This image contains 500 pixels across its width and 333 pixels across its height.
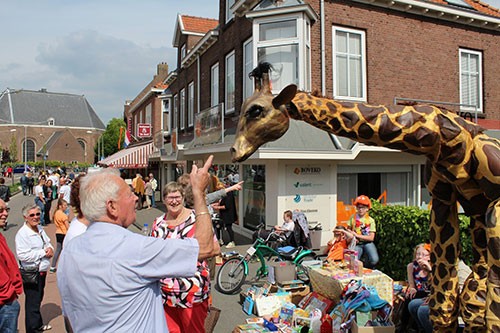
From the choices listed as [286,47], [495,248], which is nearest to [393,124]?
[495,248]

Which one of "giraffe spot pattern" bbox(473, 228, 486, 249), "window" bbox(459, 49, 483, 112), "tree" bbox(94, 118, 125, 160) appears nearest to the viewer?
"giraffe spot pattern" bbox(473, 228, 486, 249)

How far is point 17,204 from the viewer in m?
21.4

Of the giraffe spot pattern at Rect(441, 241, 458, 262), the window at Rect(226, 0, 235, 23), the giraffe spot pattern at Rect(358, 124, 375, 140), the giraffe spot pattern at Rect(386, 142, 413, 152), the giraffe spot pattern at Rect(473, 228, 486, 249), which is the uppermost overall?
the window at Rect(226, 0, 235, 23)

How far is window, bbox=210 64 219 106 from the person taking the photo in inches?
623

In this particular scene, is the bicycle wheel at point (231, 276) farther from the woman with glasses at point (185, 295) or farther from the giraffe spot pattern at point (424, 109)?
the giraffe spot pattern at point (424, 109)

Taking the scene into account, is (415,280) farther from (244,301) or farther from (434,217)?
(244,301)

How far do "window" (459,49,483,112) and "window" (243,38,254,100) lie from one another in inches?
278

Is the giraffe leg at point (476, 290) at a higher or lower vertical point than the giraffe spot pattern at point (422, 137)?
lower

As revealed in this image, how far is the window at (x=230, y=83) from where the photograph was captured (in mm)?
14086

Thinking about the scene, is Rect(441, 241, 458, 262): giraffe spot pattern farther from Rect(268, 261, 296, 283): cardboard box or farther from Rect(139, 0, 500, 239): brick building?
Rect(139, 0, 500, 239): brick building

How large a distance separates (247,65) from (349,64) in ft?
10.8

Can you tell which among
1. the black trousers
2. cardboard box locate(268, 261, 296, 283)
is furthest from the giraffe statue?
cardboard box locate(268, 261, 296, 283)

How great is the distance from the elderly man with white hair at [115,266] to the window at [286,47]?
9.27 metres

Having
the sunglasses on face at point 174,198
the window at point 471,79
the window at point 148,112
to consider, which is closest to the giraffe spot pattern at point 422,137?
the sunglasses on face at point 174,198
